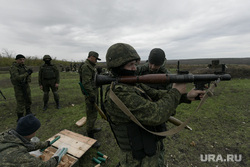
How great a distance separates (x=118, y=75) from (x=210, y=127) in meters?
5.17

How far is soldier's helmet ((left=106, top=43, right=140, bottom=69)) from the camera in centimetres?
178

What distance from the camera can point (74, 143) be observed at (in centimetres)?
390

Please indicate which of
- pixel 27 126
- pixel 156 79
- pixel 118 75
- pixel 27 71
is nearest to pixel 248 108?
pixel 156 79

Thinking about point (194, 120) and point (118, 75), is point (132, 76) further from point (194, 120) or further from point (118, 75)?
point (194, 120)

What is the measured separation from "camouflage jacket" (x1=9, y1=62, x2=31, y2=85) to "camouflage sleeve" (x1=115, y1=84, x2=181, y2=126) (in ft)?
20.3

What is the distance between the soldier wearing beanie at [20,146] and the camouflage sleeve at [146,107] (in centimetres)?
182

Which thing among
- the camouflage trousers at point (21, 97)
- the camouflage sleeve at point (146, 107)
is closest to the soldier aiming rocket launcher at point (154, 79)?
the camouflage sleeve at point (146, 107)

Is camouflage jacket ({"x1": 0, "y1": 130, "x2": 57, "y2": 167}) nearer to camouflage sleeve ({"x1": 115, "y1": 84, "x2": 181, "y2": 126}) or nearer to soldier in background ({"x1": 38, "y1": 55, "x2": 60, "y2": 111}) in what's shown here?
camouflage sleeve ({"x1": 115, "y1": 84, "x2": 181, "y2": 126})

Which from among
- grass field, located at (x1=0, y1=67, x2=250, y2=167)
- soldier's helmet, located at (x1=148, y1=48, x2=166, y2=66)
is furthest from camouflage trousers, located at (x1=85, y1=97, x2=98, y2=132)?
soldier's helmet, located at (x1=148, y1=48, x2=166, y2=66)

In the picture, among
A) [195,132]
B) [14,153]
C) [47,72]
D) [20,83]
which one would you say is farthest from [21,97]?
[195,132]

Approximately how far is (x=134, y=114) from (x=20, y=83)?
6610 millimetres

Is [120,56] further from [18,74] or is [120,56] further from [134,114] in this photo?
[18,74]

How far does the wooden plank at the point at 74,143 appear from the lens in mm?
3572

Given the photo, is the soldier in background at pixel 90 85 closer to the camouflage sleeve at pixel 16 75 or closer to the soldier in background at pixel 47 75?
the camouflage sleeve at pixel 16 75
